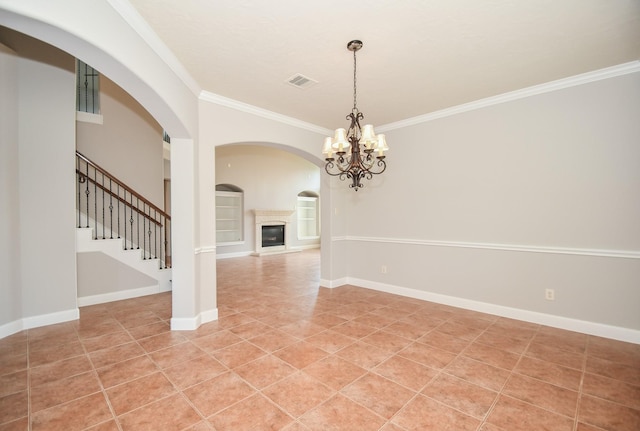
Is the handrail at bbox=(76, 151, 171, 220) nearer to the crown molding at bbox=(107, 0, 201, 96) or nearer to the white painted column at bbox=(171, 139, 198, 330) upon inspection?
the white painted column at bbox=(171, 139, 198, 330)

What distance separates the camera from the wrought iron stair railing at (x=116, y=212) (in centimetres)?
448

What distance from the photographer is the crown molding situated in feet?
6.76

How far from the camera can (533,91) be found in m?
3.48

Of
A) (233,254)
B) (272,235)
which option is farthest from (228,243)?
(272,235)

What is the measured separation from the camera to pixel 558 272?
11.0 feet

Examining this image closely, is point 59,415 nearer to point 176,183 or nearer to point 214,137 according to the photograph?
point 176,183

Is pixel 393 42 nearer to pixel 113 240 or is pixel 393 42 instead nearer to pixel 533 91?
pixel 533 91

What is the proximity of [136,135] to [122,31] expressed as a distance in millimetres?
3693

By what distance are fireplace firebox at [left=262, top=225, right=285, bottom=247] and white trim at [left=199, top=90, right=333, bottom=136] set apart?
5.54 meters

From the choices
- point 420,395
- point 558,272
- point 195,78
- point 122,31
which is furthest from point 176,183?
point 558,272

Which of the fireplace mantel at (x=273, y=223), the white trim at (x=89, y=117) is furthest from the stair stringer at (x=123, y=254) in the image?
the fireplace mantel at (x=273, y=223)

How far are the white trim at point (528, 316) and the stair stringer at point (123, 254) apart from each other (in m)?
3.78

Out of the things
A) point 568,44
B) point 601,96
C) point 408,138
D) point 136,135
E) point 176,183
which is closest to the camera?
point 568,44

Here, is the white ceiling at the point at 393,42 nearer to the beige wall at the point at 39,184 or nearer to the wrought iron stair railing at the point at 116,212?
the beige wall at the point at 39,184
